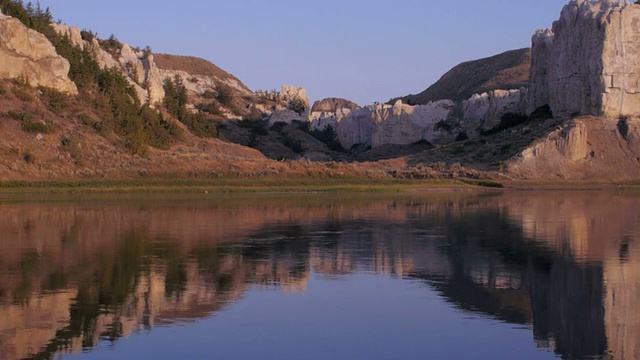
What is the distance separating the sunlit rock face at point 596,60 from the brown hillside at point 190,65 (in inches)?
2303

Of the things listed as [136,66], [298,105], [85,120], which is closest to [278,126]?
[298,105]

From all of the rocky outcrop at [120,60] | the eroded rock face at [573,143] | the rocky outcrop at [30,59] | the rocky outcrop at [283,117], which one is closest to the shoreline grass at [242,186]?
the eroded rock face at [573,143]

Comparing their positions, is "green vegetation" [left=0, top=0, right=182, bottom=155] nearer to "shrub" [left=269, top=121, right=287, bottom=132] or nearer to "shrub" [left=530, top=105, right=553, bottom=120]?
"shrub" [left=530, top=105, right=553, bottom=120]

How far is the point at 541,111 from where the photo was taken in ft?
289

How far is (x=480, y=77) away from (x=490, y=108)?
6647 centimetres

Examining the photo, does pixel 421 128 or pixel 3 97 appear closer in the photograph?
pixel 3 97

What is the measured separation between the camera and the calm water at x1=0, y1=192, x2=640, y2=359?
13914mm

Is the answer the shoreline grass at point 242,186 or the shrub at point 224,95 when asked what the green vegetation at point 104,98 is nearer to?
the shoreline grass at point 242,186

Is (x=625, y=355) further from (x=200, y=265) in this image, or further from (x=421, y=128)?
(x=421, y=128)

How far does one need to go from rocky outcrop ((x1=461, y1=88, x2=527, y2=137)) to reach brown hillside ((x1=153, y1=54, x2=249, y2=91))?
42.0 m

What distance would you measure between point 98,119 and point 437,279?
171 feet

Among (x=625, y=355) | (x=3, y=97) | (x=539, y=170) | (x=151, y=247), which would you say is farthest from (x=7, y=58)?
(x=625, y=355)

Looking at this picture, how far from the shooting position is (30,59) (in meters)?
67.8

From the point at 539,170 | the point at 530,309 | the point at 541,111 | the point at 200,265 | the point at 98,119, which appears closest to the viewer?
the point at 530,309
